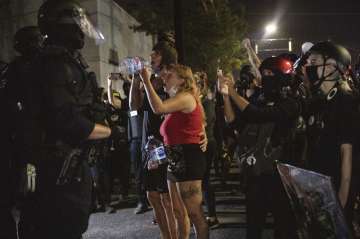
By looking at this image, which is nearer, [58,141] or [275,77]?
[58,141]

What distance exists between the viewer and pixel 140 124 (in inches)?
295

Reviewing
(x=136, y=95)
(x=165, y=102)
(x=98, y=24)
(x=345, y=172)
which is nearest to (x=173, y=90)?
(x=165, y=102)

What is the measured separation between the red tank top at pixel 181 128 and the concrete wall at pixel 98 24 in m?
13.0

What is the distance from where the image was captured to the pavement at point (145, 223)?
20.0 ft

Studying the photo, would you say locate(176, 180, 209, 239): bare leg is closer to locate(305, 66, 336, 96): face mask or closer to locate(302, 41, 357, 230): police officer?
locate(302, 41, 357, 230): police officer

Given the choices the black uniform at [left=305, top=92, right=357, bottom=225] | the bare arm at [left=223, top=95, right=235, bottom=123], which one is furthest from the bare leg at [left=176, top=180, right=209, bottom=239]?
the black uniform at [left=305, top=92, right=357, bottom=225]

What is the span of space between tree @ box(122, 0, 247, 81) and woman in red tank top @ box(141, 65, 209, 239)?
1642 cm

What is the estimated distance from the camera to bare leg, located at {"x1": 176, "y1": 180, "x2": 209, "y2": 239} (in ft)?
14.2

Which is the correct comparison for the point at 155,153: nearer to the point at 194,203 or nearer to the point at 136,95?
the point at 194,203

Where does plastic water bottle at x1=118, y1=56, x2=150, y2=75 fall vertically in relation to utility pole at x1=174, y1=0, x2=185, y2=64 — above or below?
below

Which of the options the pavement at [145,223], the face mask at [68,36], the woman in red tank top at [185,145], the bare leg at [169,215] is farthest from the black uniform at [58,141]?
the pavement at [145,223]

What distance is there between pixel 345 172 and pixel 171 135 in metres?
1.69

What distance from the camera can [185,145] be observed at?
441 cm

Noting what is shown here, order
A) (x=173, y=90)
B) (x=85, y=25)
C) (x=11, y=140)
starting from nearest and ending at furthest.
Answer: (x=85, y=25)
(x=11, y=140)
(x=173, y=90)
